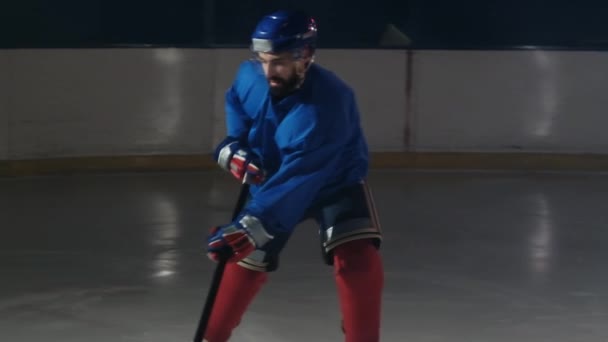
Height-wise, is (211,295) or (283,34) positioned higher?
(283,34)

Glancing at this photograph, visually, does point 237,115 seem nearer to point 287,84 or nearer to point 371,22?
point 287,84

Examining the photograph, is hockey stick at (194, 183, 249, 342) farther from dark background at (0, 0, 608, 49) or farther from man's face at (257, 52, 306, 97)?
dark background at (0, 0, 608, 49)

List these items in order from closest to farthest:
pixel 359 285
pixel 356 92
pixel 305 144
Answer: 1. pixel 305 144
2. pixel 359 285
3. pixel 356 92

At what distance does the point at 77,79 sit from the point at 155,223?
56.2 inches

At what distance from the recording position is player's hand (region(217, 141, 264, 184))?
3062 millimetres

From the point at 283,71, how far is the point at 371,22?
400 cm

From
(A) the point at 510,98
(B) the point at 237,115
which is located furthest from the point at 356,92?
(B) the point at 237,115

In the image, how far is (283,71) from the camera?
9.41 feet

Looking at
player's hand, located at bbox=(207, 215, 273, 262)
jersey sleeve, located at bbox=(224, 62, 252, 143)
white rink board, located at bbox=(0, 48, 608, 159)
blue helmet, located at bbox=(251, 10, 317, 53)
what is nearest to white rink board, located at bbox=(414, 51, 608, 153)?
white rink board, located at bbox=(0, 48, 608, 159)

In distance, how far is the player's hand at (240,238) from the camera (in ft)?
9.36

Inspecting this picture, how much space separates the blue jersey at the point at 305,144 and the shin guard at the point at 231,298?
0.29 metres

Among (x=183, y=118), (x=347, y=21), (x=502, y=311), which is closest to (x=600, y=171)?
(x=347, y=21)

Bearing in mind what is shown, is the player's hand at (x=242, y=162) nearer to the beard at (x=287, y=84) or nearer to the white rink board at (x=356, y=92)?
the beard at (x=287, y=84)

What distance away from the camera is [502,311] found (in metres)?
4.12
